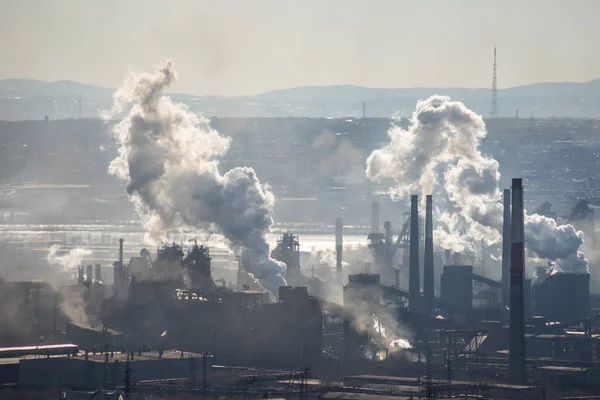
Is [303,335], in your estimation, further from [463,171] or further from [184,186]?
[463,171]

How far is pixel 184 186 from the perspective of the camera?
88812mm

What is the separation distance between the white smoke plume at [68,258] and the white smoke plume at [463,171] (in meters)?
31.6

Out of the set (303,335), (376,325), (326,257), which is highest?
(326,257)

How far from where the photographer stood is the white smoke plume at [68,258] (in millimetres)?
133125

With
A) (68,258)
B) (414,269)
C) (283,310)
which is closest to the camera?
(283,310)

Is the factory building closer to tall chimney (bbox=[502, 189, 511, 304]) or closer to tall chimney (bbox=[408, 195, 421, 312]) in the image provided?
tall chimney (bbox=[502, 189, 511, 304])

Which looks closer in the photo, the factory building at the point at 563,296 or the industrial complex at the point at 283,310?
the industrial complex at the point at 283,310

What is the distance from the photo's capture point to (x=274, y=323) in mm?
79062

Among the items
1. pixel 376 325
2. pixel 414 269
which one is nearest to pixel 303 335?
pixel 376 325

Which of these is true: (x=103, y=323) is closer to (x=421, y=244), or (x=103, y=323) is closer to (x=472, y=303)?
(x=472, y=303)

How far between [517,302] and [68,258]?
7640cm

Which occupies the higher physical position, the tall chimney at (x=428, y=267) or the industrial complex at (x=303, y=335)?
the tall chimney at (x=428, y=267)

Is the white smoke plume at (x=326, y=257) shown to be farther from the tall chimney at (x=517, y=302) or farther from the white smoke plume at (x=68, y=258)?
the tall chimney at (x=517, y=302)

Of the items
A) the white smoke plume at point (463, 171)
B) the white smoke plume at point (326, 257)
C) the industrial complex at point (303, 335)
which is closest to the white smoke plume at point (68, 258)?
the white smoke plume at point (326, 257)
